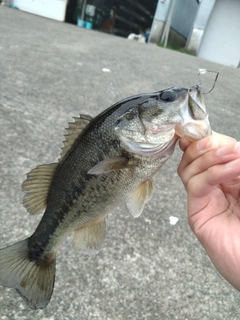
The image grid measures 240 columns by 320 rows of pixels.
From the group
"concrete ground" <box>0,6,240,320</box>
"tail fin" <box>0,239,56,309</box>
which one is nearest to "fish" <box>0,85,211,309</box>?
"tail fin" <box>0,239,56,309</box>

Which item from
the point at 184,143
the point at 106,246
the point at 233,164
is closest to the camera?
the point at 233,164

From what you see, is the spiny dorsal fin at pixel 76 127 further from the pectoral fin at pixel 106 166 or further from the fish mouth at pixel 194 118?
the fish mouth at pixel 194 118

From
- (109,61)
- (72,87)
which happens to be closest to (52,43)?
(109,61)

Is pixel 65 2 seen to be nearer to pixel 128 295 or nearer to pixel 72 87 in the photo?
pixel 72 87

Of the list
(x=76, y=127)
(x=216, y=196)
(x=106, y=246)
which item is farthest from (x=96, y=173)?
(x=106, y=246)

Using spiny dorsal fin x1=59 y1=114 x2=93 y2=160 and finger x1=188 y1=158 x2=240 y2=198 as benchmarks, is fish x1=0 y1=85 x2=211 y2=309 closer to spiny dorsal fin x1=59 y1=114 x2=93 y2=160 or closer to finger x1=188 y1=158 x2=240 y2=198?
spiny dorsal fin x1=59 y1=114 x2=93 y2=160

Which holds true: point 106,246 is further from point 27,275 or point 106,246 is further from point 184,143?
point 184,143


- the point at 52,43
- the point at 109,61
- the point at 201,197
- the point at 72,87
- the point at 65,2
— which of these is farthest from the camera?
the point at 65,2
